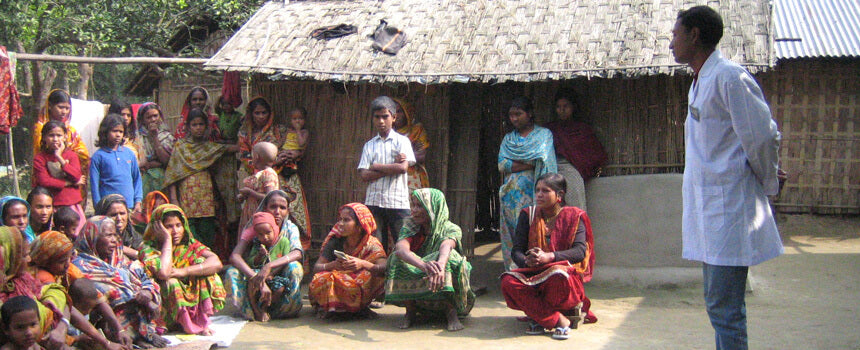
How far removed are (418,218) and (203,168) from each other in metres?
2.62

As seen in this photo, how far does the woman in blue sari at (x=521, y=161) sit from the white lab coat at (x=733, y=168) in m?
3.16

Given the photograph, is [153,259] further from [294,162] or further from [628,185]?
[628,185]

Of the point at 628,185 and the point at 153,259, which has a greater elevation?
the point at 628,185

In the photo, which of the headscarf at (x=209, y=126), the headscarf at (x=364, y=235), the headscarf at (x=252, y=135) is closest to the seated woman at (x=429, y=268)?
the headscarf at (x=364, y=235)

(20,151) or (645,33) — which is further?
(20,151)

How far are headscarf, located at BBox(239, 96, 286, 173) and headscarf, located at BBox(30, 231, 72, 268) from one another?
2.66 m

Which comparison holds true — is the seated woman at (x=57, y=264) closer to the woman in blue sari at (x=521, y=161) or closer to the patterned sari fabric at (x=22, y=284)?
the patterned sari fabric at (x=22, y=284)

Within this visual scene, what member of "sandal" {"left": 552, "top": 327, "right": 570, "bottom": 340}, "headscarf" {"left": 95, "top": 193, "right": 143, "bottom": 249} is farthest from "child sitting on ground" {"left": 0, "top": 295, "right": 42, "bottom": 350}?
"sandal" {"left": 552, "top": 327, "right": 570, "bottom": 340}

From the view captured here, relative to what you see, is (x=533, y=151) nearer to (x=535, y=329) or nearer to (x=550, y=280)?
(x=550, y=280)

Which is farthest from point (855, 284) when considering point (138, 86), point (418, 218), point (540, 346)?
point (138, 86)

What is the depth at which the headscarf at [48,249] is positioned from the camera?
443 centimetres

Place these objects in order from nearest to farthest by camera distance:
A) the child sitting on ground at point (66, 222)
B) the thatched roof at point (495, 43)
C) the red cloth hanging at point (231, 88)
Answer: the child sitting on ground at point (66, 222)
the thatched roof at point (495, 43)
the red cloth hanging at point (231, 88)

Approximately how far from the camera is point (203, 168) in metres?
7.21

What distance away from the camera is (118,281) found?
4828mm
